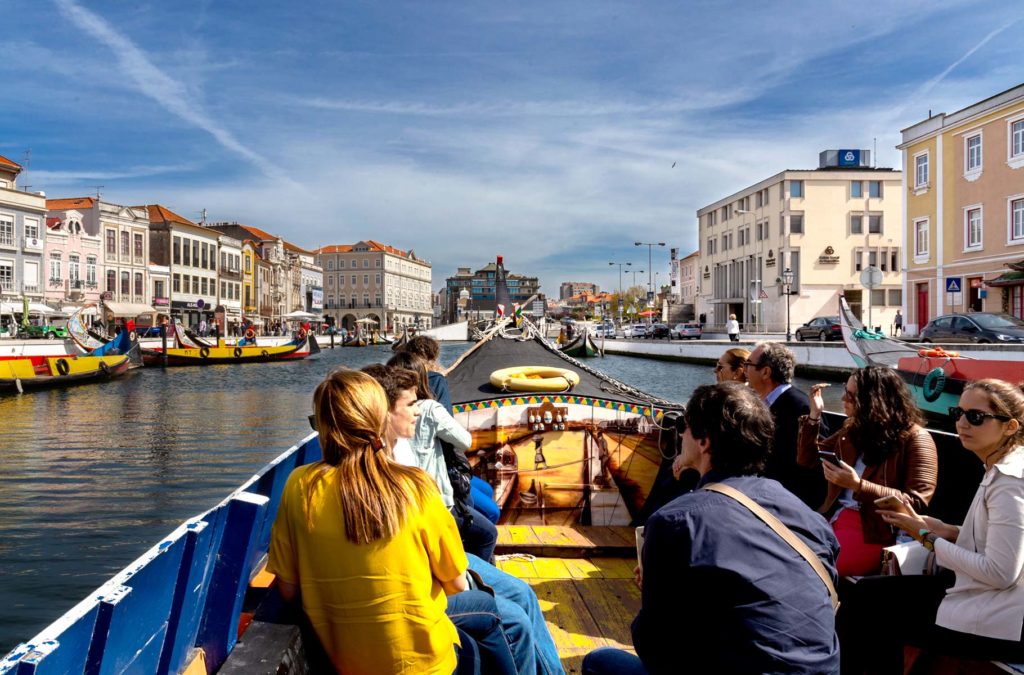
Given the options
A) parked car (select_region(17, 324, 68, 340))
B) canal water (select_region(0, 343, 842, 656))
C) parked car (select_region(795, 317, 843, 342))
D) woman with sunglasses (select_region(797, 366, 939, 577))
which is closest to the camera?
woman with sunglasses (select_region(797, 366, 939, 577))

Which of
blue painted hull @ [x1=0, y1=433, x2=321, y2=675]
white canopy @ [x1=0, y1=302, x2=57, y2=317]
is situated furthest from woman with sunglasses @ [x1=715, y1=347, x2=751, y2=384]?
white canopy @ [x1=0, y1=302, x2=57, y2=317]

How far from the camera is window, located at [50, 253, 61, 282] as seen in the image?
46.7 meters

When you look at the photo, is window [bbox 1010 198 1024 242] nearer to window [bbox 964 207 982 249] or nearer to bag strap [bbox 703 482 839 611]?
window [bbox 964 207 982 249]

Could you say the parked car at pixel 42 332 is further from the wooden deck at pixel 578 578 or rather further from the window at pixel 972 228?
the window at pixel 972 228

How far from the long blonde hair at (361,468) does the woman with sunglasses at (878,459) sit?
1.90 meters

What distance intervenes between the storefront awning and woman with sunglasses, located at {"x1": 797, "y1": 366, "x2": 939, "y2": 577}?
54.3 m

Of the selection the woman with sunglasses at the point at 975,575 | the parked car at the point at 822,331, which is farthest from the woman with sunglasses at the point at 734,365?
the parked car at the point at 822,331

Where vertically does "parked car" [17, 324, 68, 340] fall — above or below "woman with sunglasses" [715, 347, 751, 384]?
above

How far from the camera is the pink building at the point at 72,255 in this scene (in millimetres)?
46750

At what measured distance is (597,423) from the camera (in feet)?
19.2

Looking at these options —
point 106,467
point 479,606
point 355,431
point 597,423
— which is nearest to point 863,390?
point 479,606

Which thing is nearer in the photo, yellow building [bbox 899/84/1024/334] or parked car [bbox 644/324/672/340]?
yellow building [bbox 899/84/1024/334]

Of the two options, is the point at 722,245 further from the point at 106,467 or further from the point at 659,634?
the point at 659,634

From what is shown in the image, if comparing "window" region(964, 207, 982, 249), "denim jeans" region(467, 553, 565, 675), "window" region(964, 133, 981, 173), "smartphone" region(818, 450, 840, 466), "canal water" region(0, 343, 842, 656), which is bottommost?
"canal water" region(0, 343, 842, 656)
